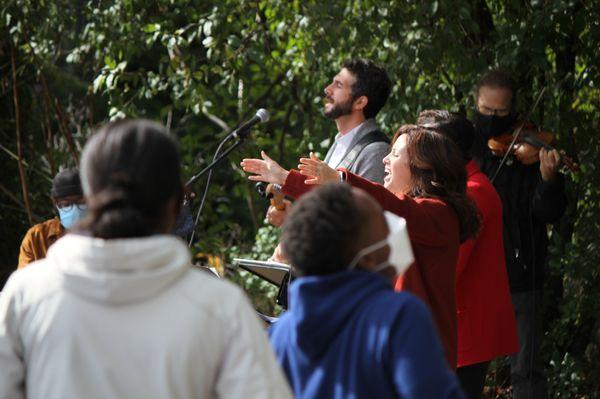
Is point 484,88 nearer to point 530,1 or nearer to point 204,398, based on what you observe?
point 530,1

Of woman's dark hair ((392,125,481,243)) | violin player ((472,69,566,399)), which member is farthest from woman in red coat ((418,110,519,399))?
violin player ((472,69,566,399))

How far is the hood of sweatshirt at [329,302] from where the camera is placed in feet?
Answer: 8.14

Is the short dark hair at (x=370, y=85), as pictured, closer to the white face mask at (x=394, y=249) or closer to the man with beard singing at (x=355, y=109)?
the man with beard singing at (x=355, y=109)

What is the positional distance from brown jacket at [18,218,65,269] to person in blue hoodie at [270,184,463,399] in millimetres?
2703

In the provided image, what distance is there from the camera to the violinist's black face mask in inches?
223

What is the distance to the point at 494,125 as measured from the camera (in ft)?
18.6

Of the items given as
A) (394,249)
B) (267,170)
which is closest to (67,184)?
(267,170)

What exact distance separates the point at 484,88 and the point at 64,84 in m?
5.58

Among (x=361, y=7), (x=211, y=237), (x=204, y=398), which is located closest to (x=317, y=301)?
(x=204, y=398)

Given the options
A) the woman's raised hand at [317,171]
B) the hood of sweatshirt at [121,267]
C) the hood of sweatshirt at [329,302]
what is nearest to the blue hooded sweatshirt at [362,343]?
the hood of sweatshirt at [329,302]

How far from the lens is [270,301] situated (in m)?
8.43

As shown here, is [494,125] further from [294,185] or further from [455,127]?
[294,185]

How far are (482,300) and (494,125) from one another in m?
1.43

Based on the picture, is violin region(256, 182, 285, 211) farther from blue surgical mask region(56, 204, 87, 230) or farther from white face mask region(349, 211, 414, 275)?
white face mask region(349, 211, 414, 275)
